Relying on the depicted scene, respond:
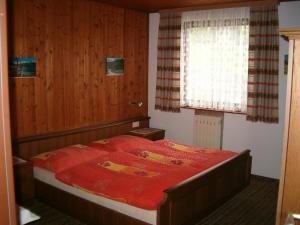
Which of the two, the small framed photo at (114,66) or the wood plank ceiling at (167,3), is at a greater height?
the wood plank ceiling at (167,3)

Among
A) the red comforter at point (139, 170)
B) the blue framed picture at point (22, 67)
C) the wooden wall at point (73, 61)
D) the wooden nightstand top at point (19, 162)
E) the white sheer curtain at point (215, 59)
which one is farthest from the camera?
the white sheer curtain at point (215, 59)

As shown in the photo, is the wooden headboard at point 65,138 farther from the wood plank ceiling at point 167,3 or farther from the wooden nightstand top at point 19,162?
the wood plank ceiling at point 167,3

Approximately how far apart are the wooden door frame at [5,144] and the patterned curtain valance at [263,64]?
4.05 metres

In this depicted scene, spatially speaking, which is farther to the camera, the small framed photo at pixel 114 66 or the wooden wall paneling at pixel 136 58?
the wooden wall paneling at pixel 136 58

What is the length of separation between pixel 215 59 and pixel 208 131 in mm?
1071

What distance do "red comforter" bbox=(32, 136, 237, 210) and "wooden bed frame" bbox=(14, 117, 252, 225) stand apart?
14 cm

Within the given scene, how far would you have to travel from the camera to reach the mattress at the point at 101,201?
2.99 m

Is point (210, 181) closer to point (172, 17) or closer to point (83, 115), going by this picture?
point (83, 115)

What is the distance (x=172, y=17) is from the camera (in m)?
5.32

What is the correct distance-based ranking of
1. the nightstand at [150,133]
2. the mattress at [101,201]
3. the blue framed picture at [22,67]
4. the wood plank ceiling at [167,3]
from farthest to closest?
the nightstand at [150,133] < the wood plank ceiling at [167,3] < the blue framed picture at [22,67] < the mattress at [101,201]

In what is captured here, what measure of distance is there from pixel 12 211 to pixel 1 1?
2.21ft

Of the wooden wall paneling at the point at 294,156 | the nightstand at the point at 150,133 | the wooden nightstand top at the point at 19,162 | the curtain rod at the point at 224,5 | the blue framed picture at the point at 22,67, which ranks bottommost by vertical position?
the wooden nightstand top at the point at 19,162

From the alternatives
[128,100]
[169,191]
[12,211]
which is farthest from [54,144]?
[12,211]

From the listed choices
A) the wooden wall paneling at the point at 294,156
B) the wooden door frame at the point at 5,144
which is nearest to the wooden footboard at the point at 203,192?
the wooden wall paneling at the point at 294,156
